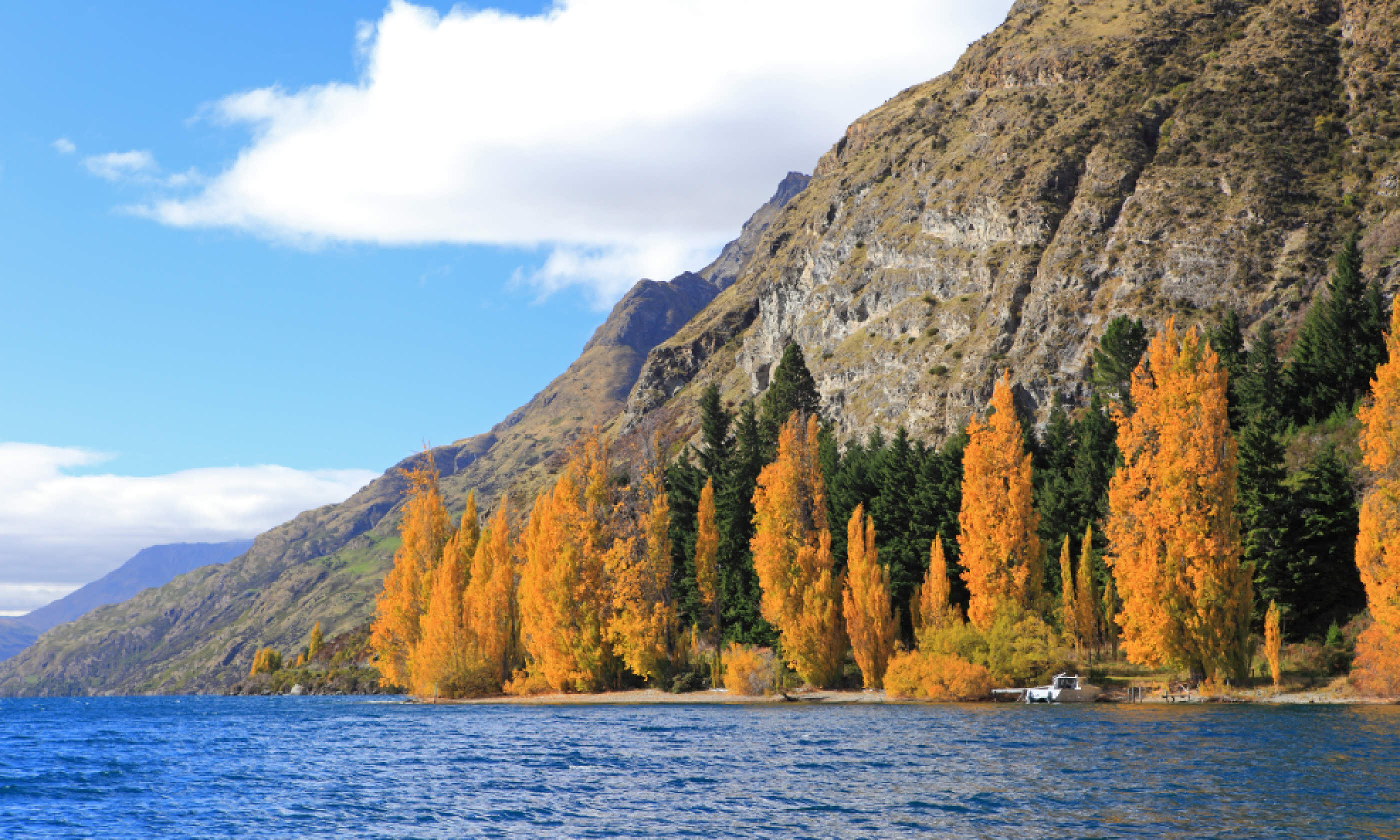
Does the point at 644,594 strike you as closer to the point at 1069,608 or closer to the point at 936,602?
the point at 936,602

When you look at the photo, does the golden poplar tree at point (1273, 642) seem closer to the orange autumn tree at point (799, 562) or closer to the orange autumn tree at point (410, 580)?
the orange autumn tree at point (799, 562)

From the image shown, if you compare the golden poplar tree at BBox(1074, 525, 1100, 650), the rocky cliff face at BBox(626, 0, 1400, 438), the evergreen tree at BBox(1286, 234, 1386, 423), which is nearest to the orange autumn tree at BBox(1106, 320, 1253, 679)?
the golden poplar tree at BBox(1074, 525, 1100, 650)

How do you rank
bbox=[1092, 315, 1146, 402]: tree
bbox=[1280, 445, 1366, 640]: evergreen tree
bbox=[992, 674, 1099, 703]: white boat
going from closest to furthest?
Result: bbox=[992, 674, 1099, 703]: white boat → bbox=[1280, 445, 1366, 640]: evergreen tree → bbox=[1092, 315, 1146, 402]: tree

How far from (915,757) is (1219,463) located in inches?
1433

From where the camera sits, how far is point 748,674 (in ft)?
249

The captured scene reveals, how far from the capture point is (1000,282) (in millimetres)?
167125

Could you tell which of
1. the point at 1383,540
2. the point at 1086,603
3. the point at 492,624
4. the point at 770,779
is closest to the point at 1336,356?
the point at 1086,603

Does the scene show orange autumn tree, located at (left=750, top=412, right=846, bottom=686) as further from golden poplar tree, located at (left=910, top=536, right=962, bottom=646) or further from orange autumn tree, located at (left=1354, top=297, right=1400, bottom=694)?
orange autumn tree, located at (left=1354, top=297, right=1400, bottom=694)

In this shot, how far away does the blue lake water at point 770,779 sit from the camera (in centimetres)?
2455

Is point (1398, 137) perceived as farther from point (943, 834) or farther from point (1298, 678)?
point (943, 834)

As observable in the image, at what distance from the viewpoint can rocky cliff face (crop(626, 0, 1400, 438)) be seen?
13775cm

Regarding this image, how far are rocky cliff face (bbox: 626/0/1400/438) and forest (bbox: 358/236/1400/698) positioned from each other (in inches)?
1407

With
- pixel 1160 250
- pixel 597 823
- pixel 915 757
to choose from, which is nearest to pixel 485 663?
pixel 915 757

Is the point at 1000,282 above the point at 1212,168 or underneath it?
A: underneath
